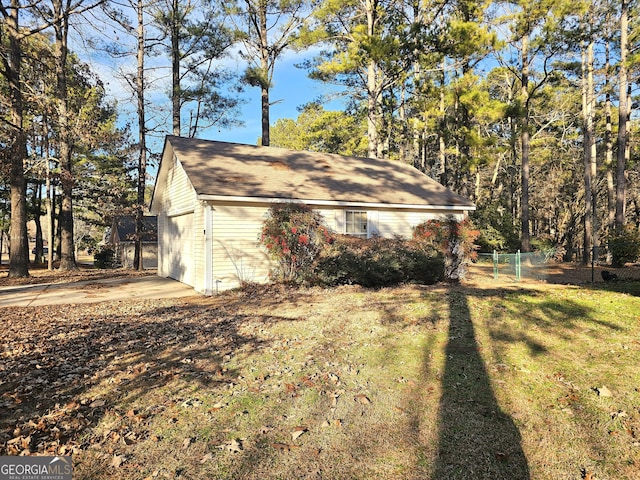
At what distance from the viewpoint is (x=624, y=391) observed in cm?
379

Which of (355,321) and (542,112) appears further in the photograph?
(542,112)

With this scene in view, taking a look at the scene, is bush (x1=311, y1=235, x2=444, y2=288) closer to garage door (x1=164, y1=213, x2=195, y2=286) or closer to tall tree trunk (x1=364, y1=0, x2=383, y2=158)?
garage door (x1=164, y1=213, x2=195, y2=286)

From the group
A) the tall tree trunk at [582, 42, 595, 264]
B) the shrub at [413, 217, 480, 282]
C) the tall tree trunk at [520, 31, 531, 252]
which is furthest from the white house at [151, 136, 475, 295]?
the tall tree trunk at [582, 42, 595, 264]

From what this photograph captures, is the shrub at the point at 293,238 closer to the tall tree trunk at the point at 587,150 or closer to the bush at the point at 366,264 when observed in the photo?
the bush at the point at 366,264

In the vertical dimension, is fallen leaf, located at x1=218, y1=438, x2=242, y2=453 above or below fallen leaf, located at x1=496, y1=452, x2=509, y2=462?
above

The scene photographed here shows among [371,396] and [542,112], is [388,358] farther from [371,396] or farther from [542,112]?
[542,112]

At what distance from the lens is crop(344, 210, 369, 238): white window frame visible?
12.9 m

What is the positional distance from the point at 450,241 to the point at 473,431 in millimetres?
10084

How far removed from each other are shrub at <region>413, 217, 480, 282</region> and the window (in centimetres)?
179

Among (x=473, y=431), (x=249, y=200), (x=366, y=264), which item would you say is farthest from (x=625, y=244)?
(x=473, y=431)

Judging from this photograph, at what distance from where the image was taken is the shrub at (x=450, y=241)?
12.5m

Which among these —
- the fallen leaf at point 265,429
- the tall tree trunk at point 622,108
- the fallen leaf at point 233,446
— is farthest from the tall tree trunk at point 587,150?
the fallen leaf at point 233,446

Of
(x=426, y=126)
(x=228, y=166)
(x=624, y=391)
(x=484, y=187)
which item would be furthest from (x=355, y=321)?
(x=484, y=187)

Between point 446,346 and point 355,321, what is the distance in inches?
67.5
